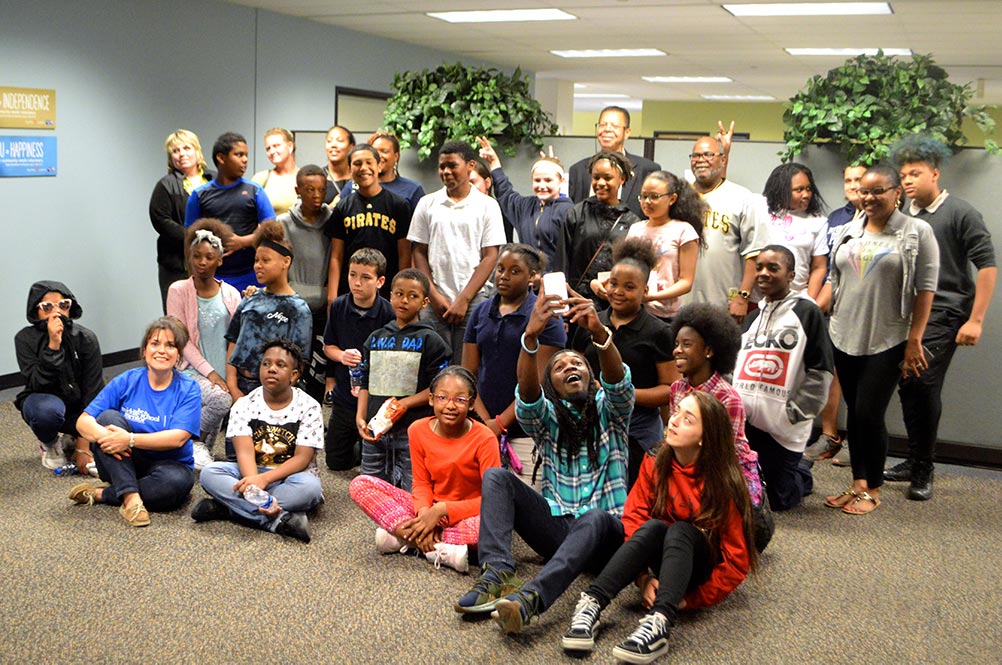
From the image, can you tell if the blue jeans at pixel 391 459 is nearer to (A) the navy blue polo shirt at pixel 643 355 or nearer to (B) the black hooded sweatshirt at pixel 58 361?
(A) the navy blue polo shirt at pixel 643 355

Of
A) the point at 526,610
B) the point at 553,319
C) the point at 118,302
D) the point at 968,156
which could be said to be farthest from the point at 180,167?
the point at 968,156

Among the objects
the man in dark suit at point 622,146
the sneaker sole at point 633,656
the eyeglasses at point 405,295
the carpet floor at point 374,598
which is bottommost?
the carpet floor at point 374,598

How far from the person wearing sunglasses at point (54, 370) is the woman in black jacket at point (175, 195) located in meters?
1.10

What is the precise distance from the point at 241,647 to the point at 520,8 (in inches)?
216

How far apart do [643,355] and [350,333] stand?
1.40 metres

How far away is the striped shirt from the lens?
3074mm

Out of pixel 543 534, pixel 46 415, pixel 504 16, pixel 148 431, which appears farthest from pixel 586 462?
pixel 504 16

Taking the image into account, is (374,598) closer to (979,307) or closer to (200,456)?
(200,456)

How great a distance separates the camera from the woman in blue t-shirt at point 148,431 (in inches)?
142

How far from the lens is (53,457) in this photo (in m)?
4.14

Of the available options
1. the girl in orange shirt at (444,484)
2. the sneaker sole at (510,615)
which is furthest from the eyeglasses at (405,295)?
the sneaker sole at (510,615)

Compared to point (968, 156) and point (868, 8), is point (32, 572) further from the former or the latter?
point (868, 8)

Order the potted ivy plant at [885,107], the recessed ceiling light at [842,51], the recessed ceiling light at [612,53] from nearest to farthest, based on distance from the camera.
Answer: the potted ivy plant at [885,107], the recessed ceiling light at [842,51], the recessed ceiling light at [612,53]

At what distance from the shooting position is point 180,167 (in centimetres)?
522
